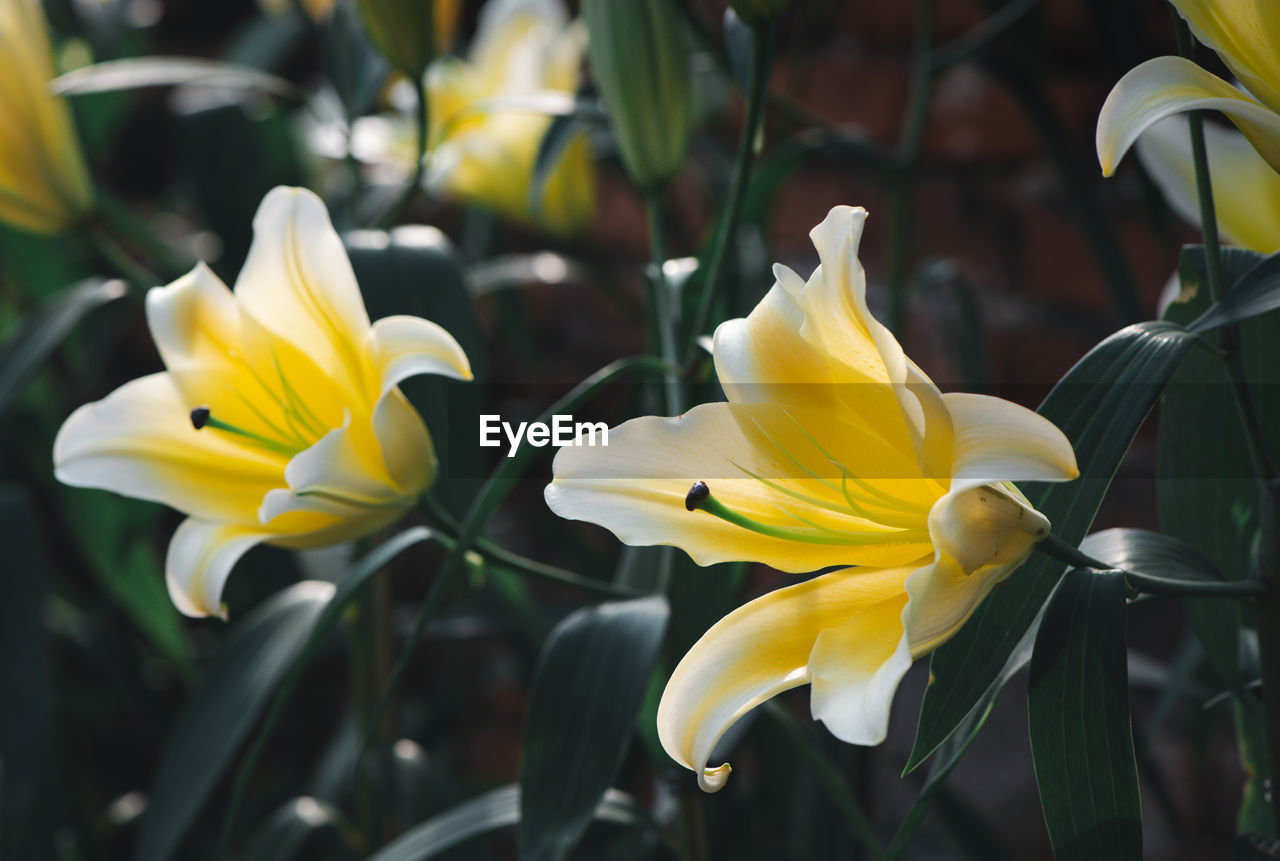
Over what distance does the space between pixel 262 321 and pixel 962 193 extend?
683 mm

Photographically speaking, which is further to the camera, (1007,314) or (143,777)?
(143,777)

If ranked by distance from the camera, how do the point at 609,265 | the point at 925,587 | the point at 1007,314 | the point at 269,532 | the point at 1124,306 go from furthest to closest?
the point at 609,265, the point at 1007,314, the point at 1124,306, the point at 269,532, the point at 925,587

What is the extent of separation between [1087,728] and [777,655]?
9cm

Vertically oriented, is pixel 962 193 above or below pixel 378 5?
above

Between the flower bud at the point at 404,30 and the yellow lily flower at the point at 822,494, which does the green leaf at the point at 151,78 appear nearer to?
the flower bud at the point at 404,30

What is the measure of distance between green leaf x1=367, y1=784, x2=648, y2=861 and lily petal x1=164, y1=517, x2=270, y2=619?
17cm

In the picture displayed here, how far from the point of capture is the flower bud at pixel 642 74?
43 cm

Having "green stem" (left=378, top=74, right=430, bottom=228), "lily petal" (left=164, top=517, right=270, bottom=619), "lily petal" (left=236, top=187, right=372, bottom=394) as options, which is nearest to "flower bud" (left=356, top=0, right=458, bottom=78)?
"green stem" (left=378, top=74, right=430, bottom=228)

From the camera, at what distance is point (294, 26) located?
0.97 metres

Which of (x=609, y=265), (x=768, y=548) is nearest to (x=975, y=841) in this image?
(x=768, y=548)

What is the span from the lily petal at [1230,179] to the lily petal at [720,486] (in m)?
0.20

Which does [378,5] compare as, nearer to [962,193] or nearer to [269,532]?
[269,532]

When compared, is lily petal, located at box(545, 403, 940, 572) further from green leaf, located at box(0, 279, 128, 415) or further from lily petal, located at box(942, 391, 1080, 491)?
green leaf, located at box(0, 279, 128, 415)

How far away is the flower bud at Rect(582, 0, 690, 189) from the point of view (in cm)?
Answer: 43
